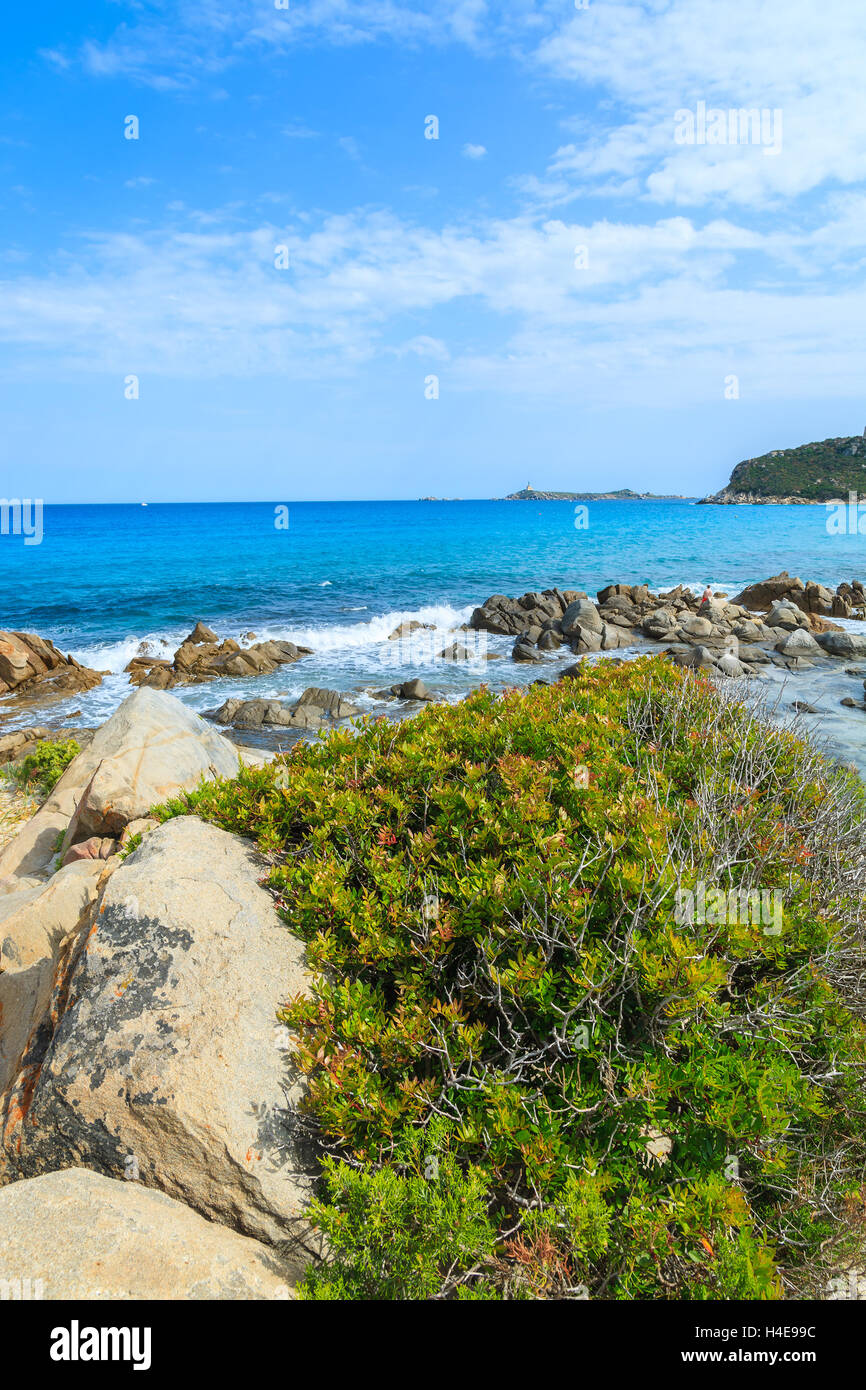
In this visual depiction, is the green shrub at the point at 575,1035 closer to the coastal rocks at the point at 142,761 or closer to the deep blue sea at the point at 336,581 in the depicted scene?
the coastal rocks at the point at 142,761

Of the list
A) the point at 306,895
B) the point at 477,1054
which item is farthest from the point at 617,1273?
the point at 306,895

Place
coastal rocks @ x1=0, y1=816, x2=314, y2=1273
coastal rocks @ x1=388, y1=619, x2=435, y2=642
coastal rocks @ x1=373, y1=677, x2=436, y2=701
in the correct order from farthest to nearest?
1. coastal rocks @ x1=388, y1=619, x2=435, y2=642
2. coastal rocks @ x1=373, y1=677, x2=436, y2=701
3. coastal rocks @ x1=0, y1=816, x2=314, y2=1273

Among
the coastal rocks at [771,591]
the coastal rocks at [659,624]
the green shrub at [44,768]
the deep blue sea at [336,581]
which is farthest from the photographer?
the coastal rocks at [771,591]

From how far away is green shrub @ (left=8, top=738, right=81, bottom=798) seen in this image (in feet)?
36.0

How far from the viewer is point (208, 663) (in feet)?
69.3

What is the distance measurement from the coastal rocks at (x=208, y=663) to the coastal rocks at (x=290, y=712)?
3.96 meters

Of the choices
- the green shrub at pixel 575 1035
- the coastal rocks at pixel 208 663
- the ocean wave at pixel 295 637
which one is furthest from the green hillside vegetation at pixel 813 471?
the green shrub at pixel 575 1035

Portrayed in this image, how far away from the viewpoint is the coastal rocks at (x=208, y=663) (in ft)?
66.6

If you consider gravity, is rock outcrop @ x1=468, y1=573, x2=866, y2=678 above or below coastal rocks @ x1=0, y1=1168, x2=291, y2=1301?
above

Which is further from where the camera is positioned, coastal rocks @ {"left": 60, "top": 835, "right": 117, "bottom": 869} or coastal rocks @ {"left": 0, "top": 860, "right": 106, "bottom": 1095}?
coastal rocks @ {"left": 60, "top": 835, "right": 117, "bottom": 869}

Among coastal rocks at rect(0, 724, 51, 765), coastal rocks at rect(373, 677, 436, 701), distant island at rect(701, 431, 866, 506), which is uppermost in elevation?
distant island at rect(701, 431, 866, 506)

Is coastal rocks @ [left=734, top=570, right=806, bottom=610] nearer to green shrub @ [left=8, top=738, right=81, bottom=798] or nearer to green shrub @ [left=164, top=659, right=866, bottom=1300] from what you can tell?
green shrub @ [left=8, top=738, right=81, bottom=798]

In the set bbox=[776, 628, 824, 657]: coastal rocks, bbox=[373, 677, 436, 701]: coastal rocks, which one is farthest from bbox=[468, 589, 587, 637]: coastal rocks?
bbox=[373, 677, 436, 701]: coastal rocks

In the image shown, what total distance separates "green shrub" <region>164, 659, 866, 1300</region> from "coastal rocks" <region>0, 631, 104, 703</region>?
18029mm
